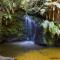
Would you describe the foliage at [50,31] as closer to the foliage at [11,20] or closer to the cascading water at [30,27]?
the cascading water at [30,27]

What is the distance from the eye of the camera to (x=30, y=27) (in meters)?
7.17

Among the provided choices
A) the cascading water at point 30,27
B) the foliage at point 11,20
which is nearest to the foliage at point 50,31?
the cascading water at point 30,27

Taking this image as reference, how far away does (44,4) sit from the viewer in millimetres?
7012

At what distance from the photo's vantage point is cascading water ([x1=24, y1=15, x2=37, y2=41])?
712 centimetres

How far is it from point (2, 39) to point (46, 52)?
1.98 metres

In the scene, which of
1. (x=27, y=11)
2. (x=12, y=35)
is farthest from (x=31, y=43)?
(x=27, y=11)

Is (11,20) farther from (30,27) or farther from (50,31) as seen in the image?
(50,31)

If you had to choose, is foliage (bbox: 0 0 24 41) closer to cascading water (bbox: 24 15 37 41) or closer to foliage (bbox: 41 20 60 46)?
cascading water (bbox: 24 15 37 41)

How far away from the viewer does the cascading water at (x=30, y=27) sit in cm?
712

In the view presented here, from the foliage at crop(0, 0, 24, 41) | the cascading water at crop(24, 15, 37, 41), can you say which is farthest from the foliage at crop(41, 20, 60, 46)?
the foliage at crop(0, 0, 24, 41)

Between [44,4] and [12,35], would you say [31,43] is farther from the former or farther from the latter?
[44,4]

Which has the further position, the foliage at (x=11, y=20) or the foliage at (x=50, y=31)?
the foliage at (x=11, y=20)

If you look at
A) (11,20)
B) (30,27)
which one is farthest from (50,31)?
(11,20)

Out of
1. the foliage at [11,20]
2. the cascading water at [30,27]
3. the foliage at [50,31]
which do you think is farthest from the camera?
the cascading water at [30,27]
